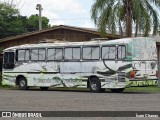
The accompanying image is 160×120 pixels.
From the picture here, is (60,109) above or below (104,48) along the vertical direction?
below

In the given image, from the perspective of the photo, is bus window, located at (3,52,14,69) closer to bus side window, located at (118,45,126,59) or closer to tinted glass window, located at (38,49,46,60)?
tinted glass window, located at (38,49,46,60)

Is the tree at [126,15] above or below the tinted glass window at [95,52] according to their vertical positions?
above

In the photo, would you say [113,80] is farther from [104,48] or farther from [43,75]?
[43,75]

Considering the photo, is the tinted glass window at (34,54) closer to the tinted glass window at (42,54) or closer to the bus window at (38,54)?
the bus window at (38,54)

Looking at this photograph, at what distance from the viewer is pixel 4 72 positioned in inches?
1315

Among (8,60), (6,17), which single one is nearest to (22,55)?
(8,60)

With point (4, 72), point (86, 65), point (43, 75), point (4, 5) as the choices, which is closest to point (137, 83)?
point (86, 65)

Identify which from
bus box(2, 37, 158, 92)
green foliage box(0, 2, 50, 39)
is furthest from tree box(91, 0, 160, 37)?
green foliage box(0, 2, 50, 39)

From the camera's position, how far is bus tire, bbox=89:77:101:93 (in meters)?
27.8

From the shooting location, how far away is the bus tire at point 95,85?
2777 cm

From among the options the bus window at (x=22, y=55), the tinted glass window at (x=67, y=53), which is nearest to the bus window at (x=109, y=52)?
the tinted glass window at (x=67, y=53)

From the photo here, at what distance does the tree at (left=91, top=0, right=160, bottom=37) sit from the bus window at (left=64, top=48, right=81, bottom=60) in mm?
5021

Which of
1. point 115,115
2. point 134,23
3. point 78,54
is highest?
point 134,23

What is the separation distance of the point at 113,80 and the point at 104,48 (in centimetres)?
197
